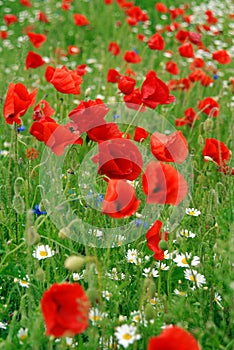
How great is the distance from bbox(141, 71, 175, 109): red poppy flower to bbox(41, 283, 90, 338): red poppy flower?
963 mm

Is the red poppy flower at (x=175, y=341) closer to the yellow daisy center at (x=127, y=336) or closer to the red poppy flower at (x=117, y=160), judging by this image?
the yellow daisy center at (x=127, y=336)

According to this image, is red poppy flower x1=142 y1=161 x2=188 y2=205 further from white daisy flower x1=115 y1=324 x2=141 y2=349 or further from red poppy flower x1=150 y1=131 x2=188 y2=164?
white daisy flower x1=115 y1=324 x2=141 y2=349

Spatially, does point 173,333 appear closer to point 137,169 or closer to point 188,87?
point 137,169

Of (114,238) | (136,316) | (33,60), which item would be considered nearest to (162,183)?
(136,316)

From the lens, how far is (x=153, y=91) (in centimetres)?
208

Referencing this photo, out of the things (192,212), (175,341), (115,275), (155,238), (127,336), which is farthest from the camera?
(192,212)

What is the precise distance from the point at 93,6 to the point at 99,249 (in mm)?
5086

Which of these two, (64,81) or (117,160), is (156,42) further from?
(117,160)

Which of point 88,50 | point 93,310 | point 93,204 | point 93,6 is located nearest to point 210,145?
point 93,204

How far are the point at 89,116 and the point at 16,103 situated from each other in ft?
0.95

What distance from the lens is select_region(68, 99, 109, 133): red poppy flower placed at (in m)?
1.86

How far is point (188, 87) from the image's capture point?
3.61m

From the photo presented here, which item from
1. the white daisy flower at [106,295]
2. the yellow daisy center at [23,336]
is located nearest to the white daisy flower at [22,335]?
the yellow daisy center at [23,336]

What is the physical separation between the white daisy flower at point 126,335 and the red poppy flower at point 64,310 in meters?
0.25
